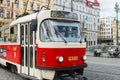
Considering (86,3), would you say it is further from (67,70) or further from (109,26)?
(67,70)

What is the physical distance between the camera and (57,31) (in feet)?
36.2

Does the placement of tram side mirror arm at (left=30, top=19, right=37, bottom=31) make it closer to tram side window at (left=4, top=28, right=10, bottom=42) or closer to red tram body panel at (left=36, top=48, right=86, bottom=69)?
red tram body panel at (left=36, top=48, right=86, bottom=69)

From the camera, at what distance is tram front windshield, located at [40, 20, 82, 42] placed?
11031 mm

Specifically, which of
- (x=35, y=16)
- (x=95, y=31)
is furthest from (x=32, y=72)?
(x=95, y=31)

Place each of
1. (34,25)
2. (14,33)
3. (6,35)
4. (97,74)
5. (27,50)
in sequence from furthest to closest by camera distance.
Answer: (6,35)
(97,74)
(14,33)
(27,50)
(34,25)

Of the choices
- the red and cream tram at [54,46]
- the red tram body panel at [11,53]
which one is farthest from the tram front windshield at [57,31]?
the red tram body panel at [11,53]

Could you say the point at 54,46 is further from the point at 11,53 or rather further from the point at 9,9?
the point at 9,9

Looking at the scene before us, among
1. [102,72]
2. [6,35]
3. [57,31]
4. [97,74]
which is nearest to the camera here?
[57,31]

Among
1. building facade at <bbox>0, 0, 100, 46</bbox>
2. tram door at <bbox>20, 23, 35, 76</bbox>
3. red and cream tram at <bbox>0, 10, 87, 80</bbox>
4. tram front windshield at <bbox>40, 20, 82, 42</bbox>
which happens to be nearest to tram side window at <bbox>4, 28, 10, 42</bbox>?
tram door at <bbox>20, 23, 35, 76</bbox>

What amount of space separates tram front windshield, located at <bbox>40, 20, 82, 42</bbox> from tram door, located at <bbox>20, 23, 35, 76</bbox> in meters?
0.70

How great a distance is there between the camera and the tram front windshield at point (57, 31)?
36.2ft

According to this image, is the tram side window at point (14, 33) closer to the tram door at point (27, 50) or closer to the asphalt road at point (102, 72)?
the tram door at point (27, 50)

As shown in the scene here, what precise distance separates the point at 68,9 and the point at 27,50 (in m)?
79.2

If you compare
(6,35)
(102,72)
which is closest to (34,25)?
(6,35)
